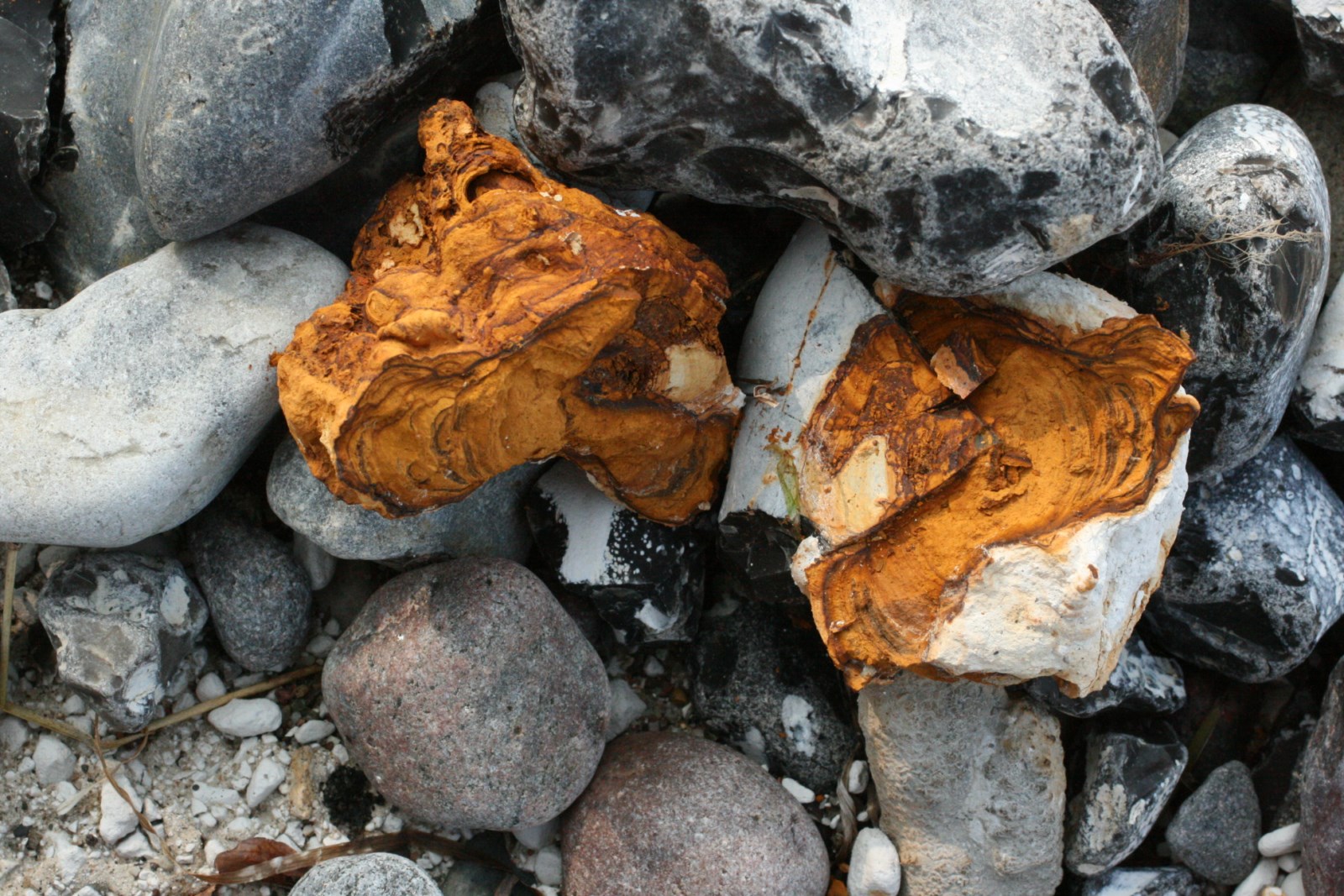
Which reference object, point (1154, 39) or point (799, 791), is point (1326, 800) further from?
point (1154, 39)

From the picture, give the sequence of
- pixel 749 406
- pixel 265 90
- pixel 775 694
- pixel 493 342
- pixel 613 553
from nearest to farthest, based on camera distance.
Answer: pixel 493 342 < pixel 265 90 < pixel 749 406 < pixel 613 553 < pixel 775 694

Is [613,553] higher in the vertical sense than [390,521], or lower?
lower

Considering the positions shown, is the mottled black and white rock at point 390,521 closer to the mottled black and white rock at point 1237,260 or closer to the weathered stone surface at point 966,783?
the weathered stone surface at point 966,783

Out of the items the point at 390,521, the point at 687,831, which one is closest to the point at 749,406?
the point at 390,521

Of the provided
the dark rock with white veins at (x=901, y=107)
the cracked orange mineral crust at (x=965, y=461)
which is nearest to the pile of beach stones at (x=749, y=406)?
the dark rock with white veins at (x=901, y=107)

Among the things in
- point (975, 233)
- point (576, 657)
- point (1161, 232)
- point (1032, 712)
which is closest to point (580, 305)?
point (975, 233)

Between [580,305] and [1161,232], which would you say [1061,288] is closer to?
[1161,232]
